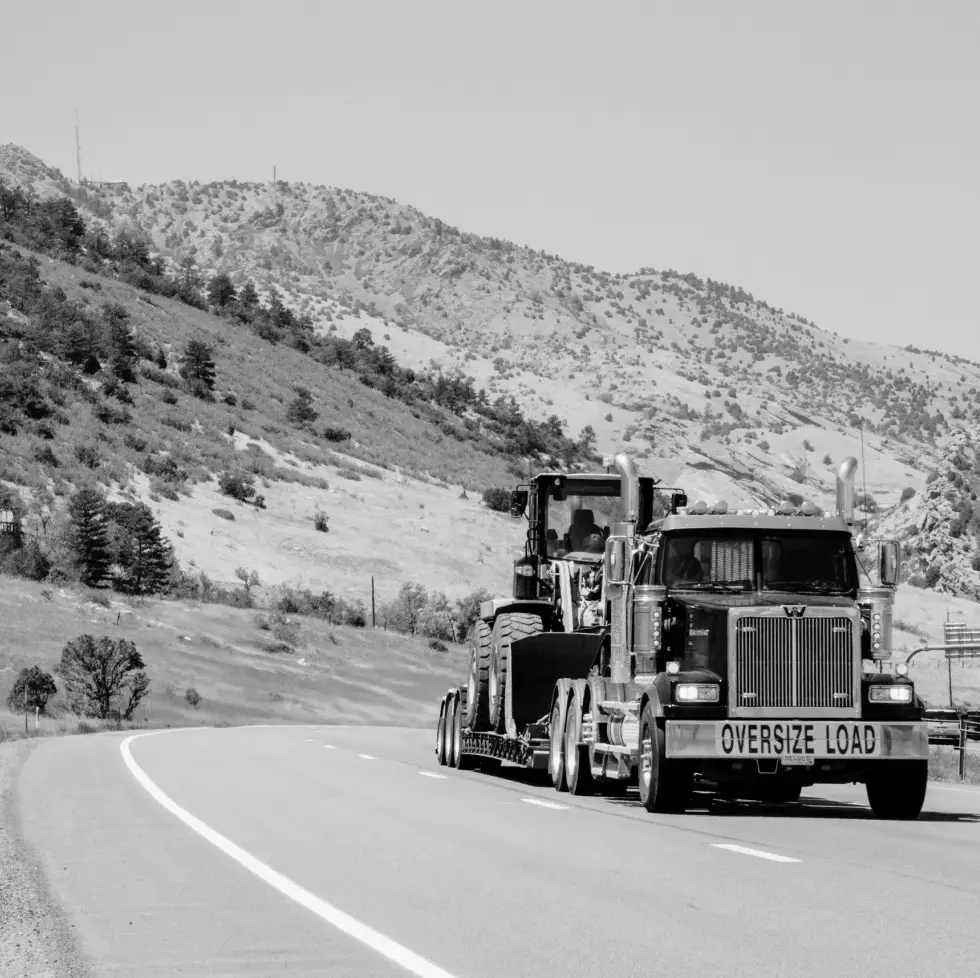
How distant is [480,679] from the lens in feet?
80.7

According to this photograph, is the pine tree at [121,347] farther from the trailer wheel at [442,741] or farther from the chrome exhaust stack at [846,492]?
the chrome exhaust stack at [846,492]

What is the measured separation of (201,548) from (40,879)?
73.9 m

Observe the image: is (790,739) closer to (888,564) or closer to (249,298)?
(888,564)

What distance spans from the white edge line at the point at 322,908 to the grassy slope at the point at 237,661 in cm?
4977

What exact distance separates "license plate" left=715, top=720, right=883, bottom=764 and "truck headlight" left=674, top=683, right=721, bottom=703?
259 millimetres

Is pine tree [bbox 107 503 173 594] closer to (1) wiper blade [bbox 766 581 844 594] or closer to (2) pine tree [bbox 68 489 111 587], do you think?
(2) pine tree [bbox 68 489 111 587]

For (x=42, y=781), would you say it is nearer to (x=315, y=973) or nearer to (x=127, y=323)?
(x=315, y=973)

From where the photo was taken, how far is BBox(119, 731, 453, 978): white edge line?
8.40 m

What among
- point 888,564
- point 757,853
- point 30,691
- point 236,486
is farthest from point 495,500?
point 757,853

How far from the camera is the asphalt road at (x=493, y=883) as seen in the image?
862 centimetres

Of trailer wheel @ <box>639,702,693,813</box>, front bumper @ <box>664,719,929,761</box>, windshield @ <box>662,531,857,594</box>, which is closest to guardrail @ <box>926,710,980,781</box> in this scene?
windshield @ <box>662,531,857,594</box>

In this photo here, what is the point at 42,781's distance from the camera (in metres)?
23.0

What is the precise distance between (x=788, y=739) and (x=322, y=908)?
780 cm

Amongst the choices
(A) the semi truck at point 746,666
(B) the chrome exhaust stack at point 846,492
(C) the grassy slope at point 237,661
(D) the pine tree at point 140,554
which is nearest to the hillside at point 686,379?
(C) the grassy slope at point 237,661
